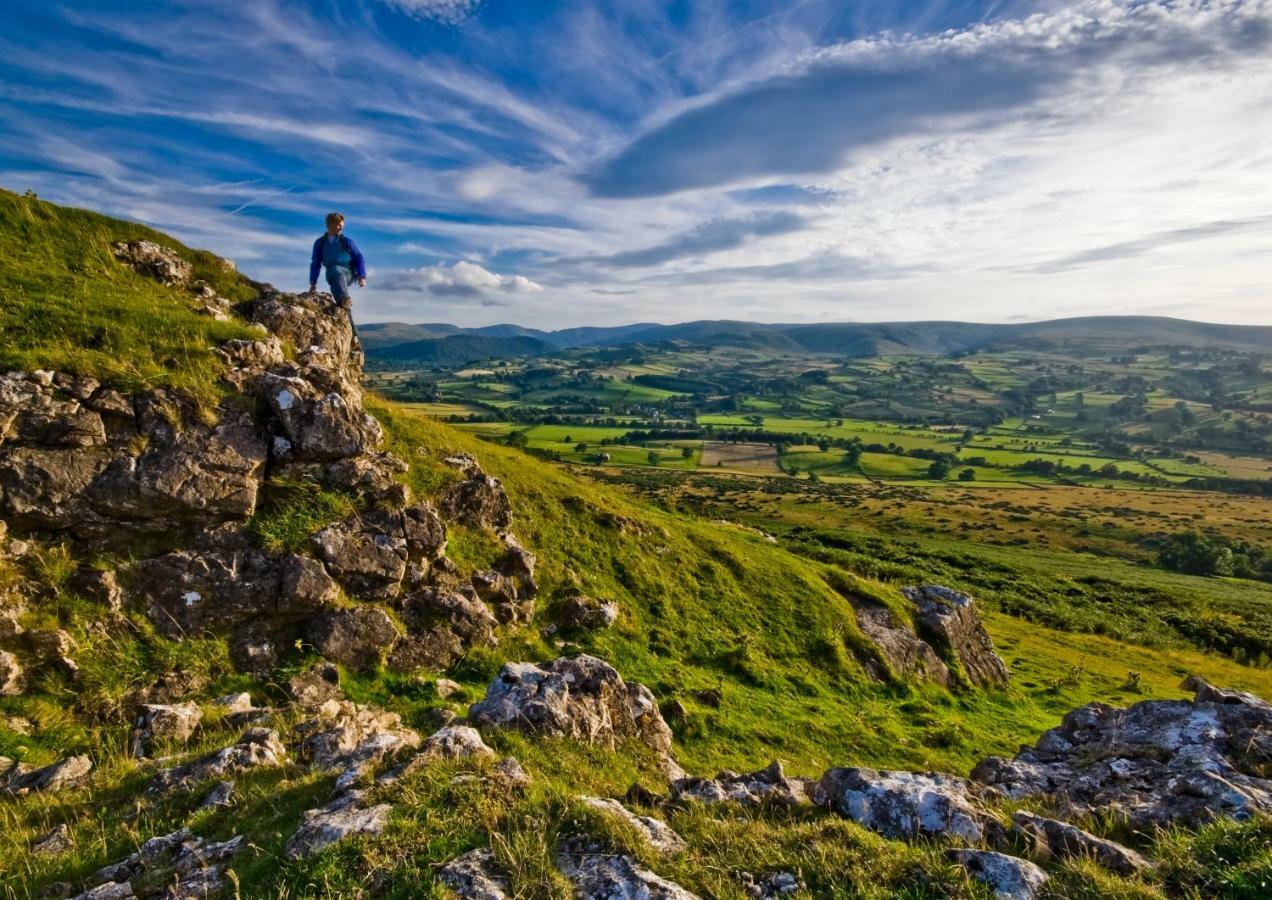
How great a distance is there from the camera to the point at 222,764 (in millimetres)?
9750

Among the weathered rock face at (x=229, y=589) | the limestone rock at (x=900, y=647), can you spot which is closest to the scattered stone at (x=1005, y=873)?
the weathered rock face at (x=229, y=589)

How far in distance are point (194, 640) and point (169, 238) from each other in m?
17.3

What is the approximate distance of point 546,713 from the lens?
1221cm

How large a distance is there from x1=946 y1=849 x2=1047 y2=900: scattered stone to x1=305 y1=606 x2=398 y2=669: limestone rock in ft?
47.9

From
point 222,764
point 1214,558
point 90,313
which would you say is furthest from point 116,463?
point 1214,558

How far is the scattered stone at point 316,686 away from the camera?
14469 millimetres

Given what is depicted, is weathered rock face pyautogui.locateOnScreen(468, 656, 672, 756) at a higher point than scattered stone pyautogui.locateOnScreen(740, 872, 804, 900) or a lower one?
lower

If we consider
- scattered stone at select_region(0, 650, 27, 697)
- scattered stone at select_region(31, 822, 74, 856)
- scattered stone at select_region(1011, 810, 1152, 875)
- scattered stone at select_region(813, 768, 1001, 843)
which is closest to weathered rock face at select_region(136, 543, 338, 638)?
scattered stone at select_region(0, 650, 27, 697)

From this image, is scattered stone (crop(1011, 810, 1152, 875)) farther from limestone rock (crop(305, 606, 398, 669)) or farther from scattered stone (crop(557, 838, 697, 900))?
limestone rock (crop(305, 606, 398, 669))

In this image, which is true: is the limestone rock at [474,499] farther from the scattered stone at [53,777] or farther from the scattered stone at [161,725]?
the scattered stone at [53,777]

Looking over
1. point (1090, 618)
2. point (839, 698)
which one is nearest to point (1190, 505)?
point (1090, 618)

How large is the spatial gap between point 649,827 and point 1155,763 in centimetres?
1090

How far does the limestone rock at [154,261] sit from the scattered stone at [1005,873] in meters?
27.8

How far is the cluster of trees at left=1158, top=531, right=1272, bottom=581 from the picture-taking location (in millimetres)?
111625
